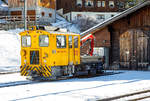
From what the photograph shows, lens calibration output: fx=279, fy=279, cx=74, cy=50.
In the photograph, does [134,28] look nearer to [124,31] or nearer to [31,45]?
[124,31]

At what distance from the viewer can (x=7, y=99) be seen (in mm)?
10805

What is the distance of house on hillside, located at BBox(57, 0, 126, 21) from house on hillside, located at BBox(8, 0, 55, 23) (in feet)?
16.7

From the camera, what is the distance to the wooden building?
23797mm

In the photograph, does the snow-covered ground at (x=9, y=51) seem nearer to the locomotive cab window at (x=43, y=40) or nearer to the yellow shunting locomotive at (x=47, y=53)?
the yellow shunting locomotive at (x=47, y=53)

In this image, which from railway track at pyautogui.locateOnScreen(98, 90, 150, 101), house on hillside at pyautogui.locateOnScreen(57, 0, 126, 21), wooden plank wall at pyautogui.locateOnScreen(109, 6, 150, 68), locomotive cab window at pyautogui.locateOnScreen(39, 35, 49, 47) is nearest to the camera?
railway track at pyautogui.locateOnScreen(98, 90, 150, 101)

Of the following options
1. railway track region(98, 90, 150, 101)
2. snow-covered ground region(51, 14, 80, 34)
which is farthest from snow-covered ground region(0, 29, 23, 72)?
railway track region(98, 90, 150, 101)

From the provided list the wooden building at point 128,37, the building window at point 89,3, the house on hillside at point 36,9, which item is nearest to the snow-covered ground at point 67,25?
the house on hillside at point 36,9

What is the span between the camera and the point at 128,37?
81.1 ft

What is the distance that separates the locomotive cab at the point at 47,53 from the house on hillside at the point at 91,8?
3830cm

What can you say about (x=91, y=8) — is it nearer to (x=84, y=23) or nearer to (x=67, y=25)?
(x=84, y=23)

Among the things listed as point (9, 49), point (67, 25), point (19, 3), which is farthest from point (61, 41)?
point (19, 3)

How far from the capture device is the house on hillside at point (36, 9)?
1948 inches

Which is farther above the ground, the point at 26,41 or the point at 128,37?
the point at 128,37

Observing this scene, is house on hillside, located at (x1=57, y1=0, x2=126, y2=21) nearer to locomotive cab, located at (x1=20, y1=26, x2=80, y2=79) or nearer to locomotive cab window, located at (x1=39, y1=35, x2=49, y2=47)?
locomotive cab, located at (x1=20, y1=26, x2=80, y2=79)
